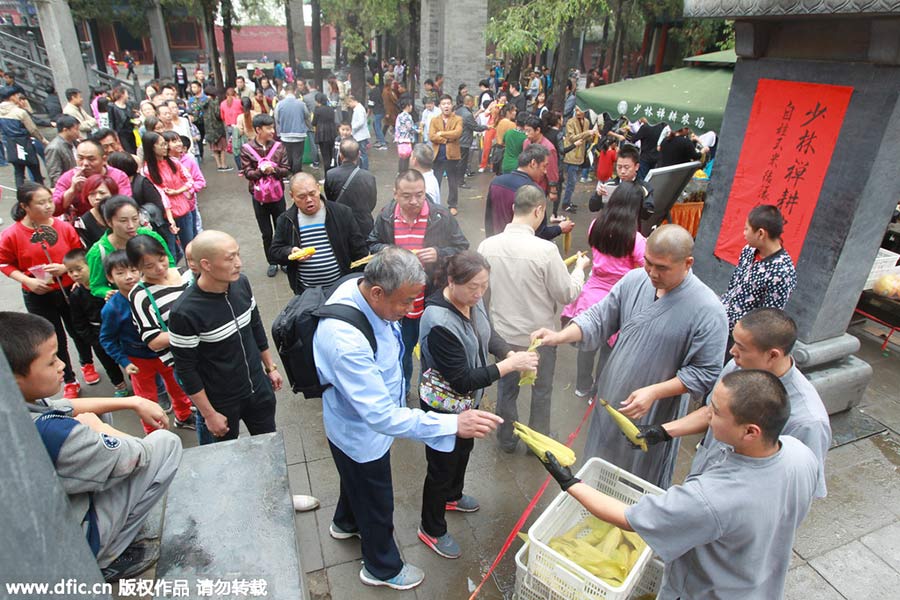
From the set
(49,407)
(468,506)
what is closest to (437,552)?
(468,506)

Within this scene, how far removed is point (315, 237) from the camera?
4.29 meters

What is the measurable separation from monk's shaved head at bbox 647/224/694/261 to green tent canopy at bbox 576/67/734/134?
3.84 meters

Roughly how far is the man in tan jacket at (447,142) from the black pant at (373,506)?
21.9 feet

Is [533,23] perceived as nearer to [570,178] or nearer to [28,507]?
[570,178]

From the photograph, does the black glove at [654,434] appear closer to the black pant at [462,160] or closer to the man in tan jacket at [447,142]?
the man in tan jacket at [447,142]

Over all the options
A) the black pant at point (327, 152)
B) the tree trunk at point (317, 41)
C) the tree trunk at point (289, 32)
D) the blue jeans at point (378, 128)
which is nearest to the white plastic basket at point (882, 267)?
the black pant at point (327, 152)

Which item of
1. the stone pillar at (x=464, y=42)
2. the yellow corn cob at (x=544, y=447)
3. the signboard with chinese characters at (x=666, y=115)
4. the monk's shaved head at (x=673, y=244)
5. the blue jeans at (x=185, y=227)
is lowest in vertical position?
the blue jeans at (x=185, y=227)

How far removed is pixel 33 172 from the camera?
31.0 ft

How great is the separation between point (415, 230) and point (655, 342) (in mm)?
2206

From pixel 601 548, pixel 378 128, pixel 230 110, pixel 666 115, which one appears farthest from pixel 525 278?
pixel 378 128

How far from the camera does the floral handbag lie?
117 inches

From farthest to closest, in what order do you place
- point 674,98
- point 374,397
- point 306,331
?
point 674,98
point 306,331
point 374,397

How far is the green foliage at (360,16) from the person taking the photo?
62.4ft

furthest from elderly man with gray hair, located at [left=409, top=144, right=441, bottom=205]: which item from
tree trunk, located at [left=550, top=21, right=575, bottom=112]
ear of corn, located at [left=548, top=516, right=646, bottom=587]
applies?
tree trunk, located at [left=550, top=21, right=575, bottom=112]
